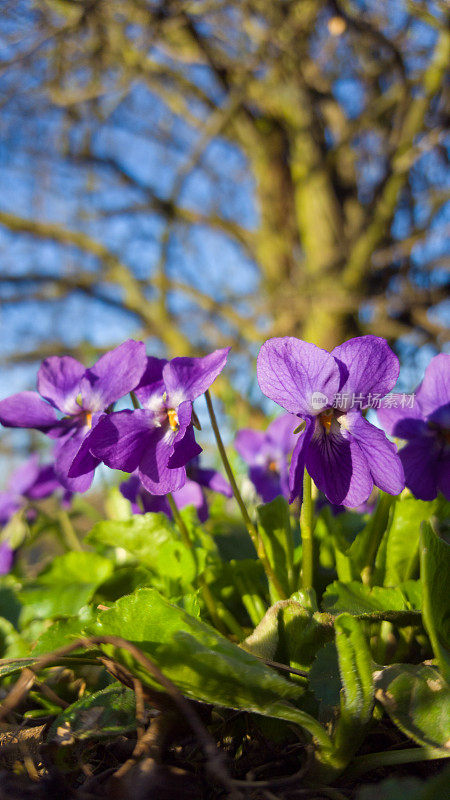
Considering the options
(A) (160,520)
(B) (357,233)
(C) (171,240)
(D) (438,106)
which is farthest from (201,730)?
(C) (171,240)

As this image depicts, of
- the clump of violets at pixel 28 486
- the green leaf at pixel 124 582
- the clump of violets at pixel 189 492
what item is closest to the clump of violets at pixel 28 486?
the clump of violets at pixel 28 486

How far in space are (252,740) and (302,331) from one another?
452cm

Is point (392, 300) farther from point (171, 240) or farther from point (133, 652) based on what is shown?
point (133, 652)

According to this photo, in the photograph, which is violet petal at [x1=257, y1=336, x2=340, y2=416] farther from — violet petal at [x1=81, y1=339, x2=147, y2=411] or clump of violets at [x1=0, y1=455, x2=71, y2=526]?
clump of violets at [x1=0, y1=455, x2=71, y2=526]

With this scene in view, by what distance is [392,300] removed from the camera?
198 inches

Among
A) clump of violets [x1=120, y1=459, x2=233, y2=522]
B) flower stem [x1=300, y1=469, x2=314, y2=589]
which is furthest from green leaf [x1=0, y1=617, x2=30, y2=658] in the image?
flower stem [x1=300, y1=469, x2=314, y2=589]

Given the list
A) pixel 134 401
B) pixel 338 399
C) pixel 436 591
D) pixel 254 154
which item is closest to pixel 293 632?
pixel 436 591

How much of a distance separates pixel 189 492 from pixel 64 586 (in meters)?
0.35

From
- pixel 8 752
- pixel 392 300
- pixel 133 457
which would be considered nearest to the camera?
pixel 8 752

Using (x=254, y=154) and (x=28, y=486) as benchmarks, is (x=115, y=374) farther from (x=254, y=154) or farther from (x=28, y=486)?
(x=254, y=154)

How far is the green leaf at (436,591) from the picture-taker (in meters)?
0.76

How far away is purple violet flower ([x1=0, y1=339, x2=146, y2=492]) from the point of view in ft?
3.09

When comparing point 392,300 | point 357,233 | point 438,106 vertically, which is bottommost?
point 392,300

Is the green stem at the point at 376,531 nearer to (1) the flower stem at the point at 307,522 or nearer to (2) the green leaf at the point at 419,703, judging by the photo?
(1) the flower stem at the point at 307,522
